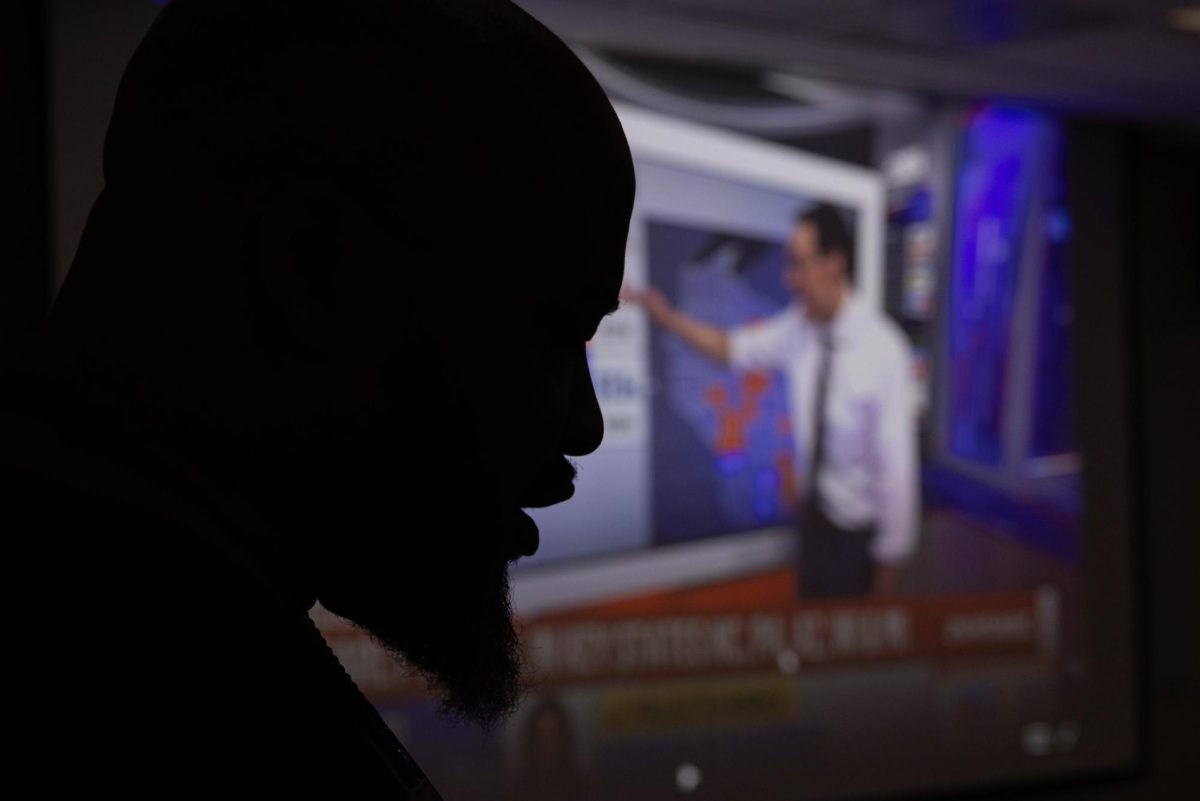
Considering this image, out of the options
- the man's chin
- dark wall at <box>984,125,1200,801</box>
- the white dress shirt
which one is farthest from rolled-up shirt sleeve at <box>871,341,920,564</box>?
the man's chin

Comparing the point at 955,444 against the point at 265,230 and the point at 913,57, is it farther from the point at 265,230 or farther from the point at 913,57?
the point at 265,230

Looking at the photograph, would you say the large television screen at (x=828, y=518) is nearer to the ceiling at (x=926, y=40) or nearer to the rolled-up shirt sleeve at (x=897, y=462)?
the rolled-up shirt sleeve at (x=897, y=462)

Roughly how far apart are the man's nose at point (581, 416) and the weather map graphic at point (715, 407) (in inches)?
137

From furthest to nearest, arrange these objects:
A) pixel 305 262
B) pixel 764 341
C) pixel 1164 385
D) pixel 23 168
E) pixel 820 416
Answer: pixel 1164 385
pixel 820 416
pixel 764 341
pixel 23 168
pixel 305 262

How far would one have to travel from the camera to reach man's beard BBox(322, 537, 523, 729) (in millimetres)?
542

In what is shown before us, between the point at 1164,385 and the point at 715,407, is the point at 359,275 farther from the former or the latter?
the point at 1164,385

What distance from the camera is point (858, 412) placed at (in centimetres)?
448

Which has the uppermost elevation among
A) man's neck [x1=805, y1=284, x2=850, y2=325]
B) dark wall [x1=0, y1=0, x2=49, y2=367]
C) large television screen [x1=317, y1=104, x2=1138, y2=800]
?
dark wall [x1=0, y1=0, x2=49, y2=367]

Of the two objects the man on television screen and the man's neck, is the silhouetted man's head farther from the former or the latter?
the man's neck

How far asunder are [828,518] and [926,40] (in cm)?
160

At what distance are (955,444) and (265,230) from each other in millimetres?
4440

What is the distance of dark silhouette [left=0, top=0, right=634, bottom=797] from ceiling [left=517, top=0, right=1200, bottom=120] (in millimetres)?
3226

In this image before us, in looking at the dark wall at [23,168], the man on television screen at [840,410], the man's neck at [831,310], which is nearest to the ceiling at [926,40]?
the man on television screen at [840,410]

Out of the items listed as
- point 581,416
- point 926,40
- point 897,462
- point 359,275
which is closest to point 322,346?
point 359,275
